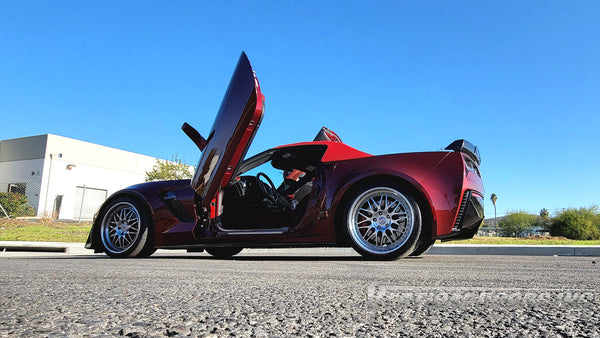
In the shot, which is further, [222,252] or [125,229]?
[222,252]

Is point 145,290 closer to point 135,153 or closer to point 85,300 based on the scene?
point 85,300

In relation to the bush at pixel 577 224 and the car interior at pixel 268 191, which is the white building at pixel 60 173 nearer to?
the car interior at pixel 268 191

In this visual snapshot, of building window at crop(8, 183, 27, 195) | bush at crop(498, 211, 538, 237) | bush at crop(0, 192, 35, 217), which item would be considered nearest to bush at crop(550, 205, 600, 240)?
bush at crop(498, 211, 538, 237)

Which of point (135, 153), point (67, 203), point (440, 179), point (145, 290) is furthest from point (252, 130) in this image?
point (135, 153)

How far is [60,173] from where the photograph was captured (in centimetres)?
3650

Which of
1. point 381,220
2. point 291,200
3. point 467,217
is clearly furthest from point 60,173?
point 467,217

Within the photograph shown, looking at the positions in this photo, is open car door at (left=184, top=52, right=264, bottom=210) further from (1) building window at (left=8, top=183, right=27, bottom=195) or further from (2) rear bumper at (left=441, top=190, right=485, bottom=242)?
(1) building window at (left=8, top=183, right=27, bottom=195)

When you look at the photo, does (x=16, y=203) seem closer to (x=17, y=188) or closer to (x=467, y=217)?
(x=17, y=188)

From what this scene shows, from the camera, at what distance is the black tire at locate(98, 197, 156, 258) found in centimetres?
504

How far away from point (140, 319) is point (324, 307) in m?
0.59

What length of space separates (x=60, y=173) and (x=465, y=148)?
39.0 metres

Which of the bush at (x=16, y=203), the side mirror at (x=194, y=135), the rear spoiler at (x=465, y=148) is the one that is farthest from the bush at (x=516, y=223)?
the side mirror at (x=194, y=135)

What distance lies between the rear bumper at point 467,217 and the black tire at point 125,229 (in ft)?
10.9

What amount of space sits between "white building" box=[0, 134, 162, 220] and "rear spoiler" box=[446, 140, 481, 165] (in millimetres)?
33019
